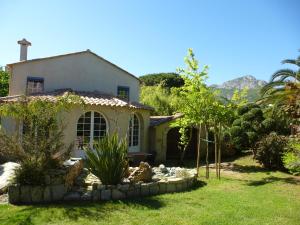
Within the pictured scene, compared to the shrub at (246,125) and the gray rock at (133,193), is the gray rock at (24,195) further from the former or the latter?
the shrub at (246,125)

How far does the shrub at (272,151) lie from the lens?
55.4 feet

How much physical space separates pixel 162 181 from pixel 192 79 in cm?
515

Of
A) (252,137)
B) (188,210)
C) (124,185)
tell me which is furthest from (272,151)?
(124,185)

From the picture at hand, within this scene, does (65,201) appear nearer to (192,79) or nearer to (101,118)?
(192,79)

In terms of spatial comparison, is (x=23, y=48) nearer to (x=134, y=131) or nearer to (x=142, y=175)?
(x=134, y=131)

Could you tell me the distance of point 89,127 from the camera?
1842 cm

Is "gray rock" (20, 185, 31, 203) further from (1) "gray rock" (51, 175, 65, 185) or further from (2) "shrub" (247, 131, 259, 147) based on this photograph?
(2) "shrub" (247, 131, 259, 147)

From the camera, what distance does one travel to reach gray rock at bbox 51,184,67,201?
33.4 feet

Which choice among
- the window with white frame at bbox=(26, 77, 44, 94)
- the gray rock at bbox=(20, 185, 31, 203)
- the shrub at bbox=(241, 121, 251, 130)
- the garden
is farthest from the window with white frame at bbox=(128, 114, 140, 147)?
the gray rock at bbox=(20, 185, 31, 203)

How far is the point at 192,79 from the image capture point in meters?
14.7

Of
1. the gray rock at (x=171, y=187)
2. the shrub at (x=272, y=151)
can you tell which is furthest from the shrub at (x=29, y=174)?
the shrub at (x=272, y=151)

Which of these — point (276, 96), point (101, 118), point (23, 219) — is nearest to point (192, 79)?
point (276, 96)

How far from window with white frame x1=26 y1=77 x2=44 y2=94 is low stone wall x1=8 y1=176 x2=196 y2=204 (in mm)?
11716

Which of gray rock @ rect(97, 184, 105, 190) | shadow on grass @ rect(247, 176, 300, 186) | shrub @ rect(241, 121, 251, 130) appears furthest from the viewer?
shrub @ rect(241, 121, 251, 130)
